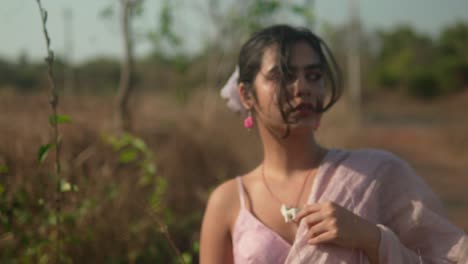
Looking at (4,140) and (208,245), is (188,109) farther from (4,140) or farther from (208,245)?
(208,245)

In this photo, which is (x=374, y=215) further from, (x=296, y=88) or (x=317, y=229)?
(x=296, y=88)

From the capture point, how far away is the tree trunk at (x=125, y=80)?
15.0 feet

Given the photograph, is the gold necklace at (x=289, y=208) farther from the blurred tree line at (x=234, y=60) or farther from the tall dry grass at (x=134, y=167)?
the blurred tree line at (x=234, y=60)

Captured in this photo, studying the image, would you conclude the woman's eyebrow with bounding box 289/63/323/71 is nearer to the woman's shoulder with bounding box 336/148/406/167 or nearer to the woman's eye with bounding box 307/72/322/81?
the woman's eye with bounding box 307/72/322/81

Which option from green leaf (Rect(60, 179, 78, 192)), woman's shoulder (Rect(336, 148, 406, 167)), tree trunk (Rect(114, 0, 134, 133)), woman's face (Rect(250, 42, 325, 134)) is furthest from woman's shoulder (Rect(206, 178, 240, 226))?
tree trunk (Rect(114, 0, 134, 133))

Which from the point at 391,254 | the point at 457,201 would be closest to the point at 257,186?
the point at 391,254

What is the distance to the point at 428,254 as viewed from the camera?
165 centimetres

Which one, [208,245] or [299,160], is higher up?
[299,160]

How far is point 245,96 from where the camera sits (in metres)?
1.87

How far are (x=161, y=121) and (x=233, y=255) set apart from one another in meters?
3.91

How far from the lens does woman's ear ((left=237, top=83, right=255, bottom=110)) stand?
185cm

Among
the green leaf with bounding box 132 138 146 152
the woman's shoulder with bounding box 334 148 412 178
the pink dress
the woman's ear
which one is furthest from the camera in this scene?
the green leaf with bounding box 132 138 146 152

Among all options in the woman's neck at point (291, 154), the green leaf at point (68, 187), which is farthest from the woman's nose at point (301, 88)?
the green leaf at point (68, 187)

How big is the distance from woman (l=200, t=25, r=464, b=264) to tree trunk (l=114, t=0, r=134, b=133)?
2882mm
